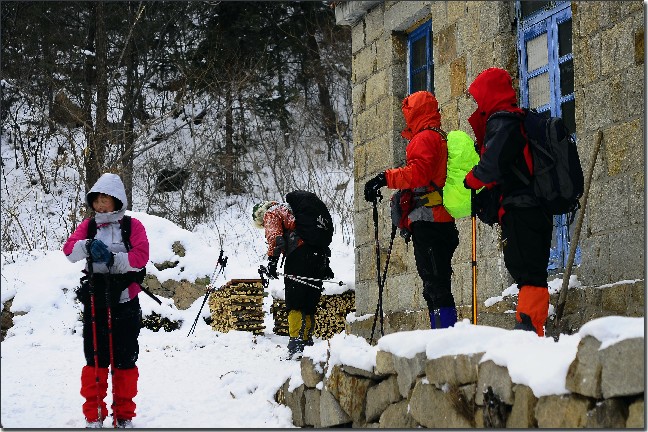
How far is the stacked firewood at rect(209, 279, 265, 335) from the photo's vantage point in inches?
377

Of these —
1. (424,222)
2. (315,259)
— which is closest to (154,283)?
(315,259)

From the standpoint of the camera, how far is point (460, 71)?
22.2ft

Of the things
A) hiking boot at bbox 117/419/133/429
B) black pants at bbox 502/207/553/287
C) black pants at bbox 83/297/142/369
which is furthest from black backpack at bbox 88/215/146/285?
black pants at bbox 502/207/553/287

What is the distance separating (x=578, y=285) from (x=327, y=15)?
14.6 m

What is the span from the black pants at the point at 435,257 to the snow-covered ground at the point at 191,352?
0.59 meters

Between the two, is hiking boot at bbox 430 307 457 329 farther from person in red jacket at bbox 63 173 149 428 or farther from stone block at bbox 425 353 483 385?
person in red jacket at bbox 63 173 149 428

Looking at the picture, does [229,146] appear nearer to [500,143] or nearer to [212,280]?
[212,280]

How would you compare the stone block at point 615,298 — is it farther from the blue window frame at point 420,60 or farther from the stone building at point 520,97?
the blue window frame at point 420,60

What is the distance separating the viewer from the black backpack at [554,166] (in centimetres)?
430

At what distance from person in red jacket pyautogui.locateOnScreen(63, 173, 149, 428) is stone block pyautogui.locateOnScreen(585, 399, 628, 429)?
2971 mm

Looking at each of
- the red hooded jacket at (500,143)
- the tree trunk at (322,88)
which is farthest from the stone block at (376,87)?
the tree trunk at (322,88)

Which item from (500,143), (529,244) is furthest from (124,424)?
(500,143)

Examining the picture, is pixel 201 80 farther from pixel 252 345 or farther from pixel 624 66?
pixel 624 66

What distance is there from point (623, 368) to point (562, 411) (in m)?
0.34
